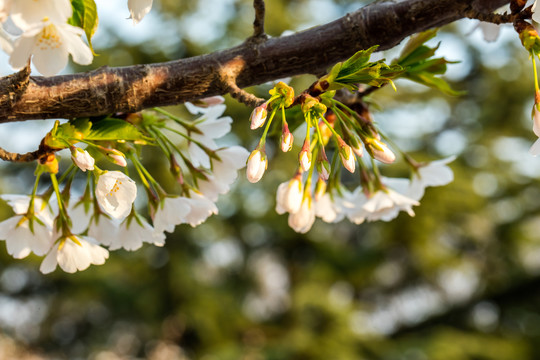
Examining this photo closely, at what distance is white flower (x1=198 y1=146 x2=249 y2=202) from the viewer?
59 cm

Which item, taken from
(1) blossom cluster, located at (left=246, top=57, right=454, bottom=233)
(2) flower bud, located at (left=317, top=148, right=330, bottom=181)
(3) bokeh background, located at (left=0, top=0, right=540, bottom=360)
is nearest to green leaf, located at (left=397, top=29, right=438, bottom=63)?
(1) blossom cluster, located at (left=246, top=57, right=454, bottom=233)

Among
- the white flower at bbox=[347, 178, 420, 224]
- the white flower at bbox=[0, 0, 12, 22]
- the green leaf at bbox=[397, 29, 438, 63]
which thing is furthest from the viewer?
the white flower at bbox=[347, 178, 420, 224]

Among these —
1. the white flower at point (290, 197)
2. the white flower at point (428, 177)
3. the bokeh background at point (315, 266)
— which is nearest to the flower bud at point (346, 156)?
the white flower at point (290, 197)

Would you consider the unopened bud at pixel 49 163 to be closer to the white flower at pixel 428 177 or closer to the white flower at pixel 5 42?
the white flower at pixel 5 42

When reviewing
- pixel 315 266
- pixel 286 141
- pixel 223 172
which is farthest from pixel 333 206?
pixel 315 266

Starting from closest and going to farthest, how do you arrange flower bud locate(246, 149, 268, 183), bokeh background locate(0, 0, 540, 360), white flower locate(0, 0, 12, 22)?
1. white flower locate(0, 0, 12, 22)
2. flower bud locate(246, 149, 268, 183)
3. bokeh background locate(0, 0, 540, 360)

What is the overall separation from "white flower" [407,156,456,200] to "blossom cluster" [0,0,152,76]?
48cm

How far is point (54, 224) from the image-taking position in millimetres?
510

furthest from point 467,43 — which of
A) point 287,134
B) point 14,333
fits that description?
point 14,333

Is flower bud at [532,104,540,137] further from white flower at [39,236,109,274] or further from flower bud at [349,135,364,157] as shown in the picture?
white flower at [39,236,109,274]

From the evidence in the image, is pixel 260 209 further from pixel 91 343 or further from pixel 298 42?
pixel 298 42

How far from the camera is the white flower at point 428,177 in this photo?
0.70m

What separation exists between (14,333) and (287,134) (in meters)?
6.61

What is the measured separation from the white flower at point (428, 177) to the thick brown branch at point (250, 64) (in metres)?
0.30
